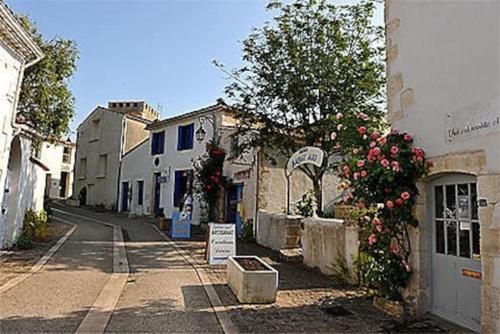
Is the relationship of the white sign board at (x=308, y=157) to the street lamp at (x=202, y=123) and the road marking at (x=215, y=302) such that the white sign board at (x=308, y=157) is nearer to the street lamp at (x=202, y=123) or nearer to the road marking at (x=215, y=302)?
the road marking at (x=215, y=302)

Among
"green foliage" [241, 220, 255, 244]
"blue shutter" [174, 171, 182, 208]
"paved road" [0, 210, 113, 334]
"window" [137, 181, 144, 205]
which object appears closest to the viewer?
"paved road" [0, 210, 113, 334]

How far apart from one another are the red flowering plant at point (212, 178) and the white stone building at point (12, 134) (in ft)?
22.2

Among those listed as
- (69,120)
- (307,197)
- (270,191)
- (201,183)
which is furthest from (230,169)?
(69,120)

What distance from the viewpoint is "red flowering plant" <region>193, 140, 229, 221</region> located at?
54.2ft

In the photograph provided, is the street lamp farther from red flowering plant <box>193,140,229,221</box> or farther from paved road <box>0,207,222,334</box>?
paved road <box>0,207,222,334</box>

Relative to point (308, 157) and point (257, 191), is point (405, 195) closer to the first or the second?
point (308, 157)

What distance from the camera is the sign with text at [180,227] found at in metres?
14.3

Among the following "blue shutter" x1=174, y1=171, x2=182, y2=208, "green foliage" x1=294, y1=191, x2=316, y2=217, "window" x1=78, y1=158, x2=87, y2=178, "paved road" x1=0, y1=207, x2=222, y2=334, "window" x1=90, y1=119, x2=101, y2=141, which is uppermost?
"window" x1=90, y1=119, x2=101, y2=141

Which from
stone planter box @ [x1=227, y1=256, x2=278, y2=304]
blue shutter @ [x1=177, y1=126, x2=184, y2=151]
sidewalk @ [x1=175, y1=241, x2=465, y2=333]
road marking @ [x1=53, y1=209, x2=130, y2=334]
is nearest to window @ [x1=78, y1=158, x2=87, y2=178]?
blue shutter @ [x1=177, y1=126, x2=184, y2=151]

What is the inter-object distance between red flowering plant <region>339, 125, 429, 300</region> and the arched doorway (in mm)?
8854

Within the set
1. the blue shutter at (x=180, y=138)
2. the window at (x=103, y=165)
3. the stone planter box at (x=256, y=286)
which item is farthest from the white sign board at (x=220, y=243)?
the window at (x=103, y=165)

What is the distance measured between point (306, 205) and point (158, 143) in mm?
11725

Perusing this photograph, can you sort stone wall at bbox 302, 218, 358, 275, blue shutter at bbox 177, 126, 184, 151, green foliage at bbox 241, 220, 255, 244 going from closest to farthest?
1. stone wall at bbox 302, 218, 358, 275
2. green foliage at bbox 241, 220, 255, 244
3. blue shutter at bbox 177, 126, 184, 151

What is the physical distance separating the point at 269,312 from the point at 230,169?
429 inches
